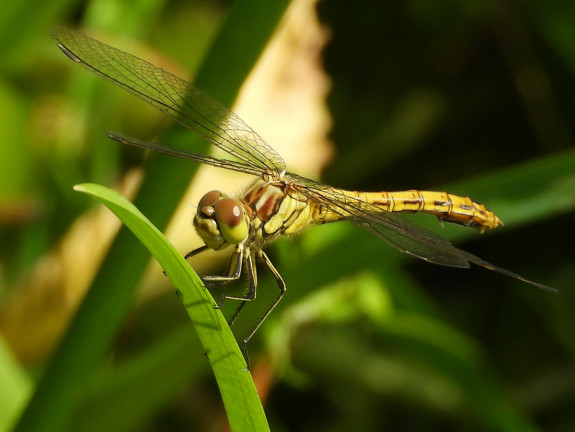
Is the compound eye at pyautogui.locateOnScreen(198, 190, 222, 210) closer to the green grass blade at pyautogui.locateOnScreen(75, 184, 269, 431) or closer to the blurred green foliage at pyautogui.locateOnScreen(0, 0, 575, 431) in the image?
the blurred green foliage at pyautogui.locateOnScreen(0, 0, 575, 431)

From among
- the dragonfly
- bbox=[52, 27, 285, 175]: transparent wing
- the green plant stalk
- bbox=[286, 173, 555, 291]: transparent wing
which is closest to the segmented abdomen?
the dragonfly

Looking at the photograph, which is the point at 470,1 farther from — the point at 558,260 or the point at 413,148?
the point at 558,260

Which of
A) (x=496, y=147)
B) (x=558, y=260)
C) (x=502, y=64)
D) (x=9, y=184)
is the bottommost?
(x=9, y=184)

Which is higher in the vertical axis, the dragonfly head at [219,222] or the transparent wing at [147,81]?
the transparent wing at [147,81]

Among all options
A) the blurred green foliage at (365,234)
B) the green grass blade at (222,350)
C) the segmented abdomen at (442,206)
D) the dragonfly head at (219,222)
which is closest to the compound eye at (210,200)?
the dragonfly head at (219,222)

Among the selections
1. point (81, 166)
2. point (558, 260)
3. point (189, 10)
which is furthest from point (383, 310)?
point (189, 10)

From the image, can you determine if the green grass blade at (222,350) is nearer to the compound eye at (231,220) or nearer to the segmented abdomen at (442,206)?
the compound eye at (231,220)
